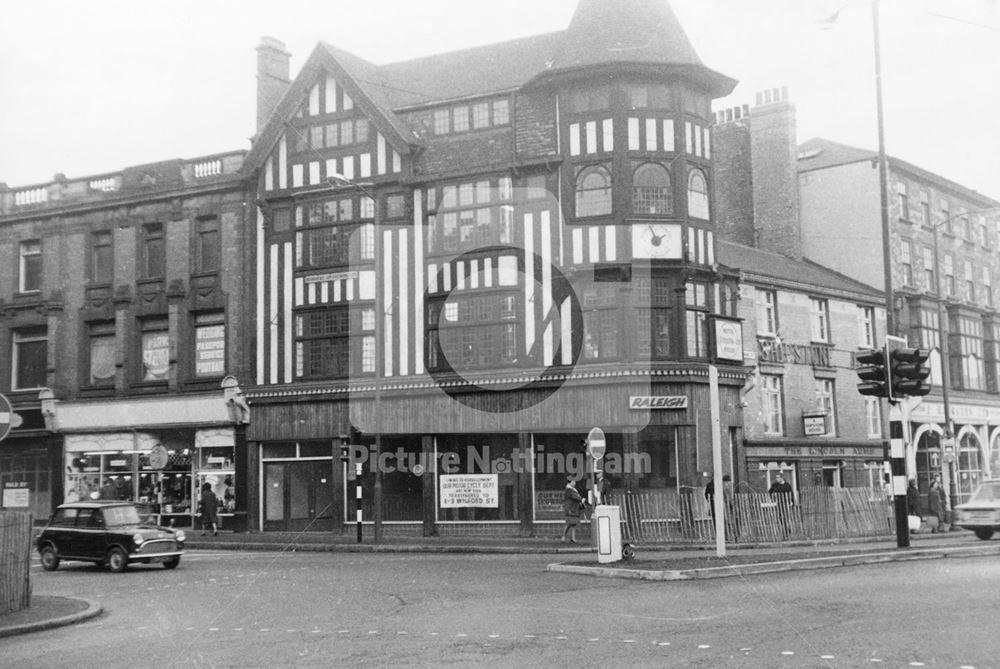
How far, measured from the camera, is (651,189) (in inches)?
1238

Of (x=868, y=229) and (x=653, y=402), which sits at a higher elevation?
(x=868, y=229)

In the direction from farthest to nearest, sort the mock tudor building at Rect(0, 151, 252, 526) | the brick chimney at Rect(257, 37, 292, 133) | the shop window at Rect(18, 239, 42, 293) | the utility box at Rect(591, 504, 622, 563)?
the shop window at Rect(18, 239, 42, 293) < the brick chimney at Rect(257, 37, 292, 133) < the mock tudor building at Rect(0, 151, 252, 526) < the utility box at Rect(591, 504, 622, 563)

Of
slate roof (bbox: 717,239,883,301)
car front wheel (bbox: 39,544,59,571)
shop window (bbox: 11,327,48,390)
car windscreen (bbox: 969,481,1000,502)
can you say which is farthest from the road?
shop window (bbox: 11,327,48,390)

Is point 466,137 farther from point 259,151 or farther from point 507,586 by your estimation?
point 507,586

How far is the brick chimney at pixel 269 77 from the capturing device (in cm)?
3775

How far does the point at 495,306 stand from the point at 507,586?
1594cm

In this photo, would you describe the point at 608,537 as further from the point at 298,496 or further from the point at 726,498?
the point at 298,496

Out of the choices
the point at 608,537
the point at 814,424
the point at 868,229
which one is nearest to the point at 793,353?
the point at 814,424

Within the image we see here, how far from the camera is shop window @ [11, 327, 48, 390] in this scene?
39.6m

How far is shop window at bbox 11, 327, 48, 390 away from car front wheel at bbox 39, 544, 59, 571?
16.8m

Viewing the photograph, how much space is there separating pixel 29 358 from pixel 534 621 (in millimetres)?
31931

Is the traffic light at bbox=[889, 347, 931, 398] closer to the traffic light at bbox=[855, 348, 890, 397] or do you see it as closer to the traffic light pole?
the traffic light at bbox=[855, 348, 890, 397]

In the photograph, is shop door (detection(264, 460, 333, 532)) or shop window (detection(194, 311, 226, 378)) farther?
shop window (detection(194, 311, 226, 378))

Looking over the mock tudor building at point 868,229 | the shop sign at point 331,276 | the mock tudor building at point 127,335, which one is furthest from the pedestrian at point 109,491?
the mock tudor building at point 868,229
